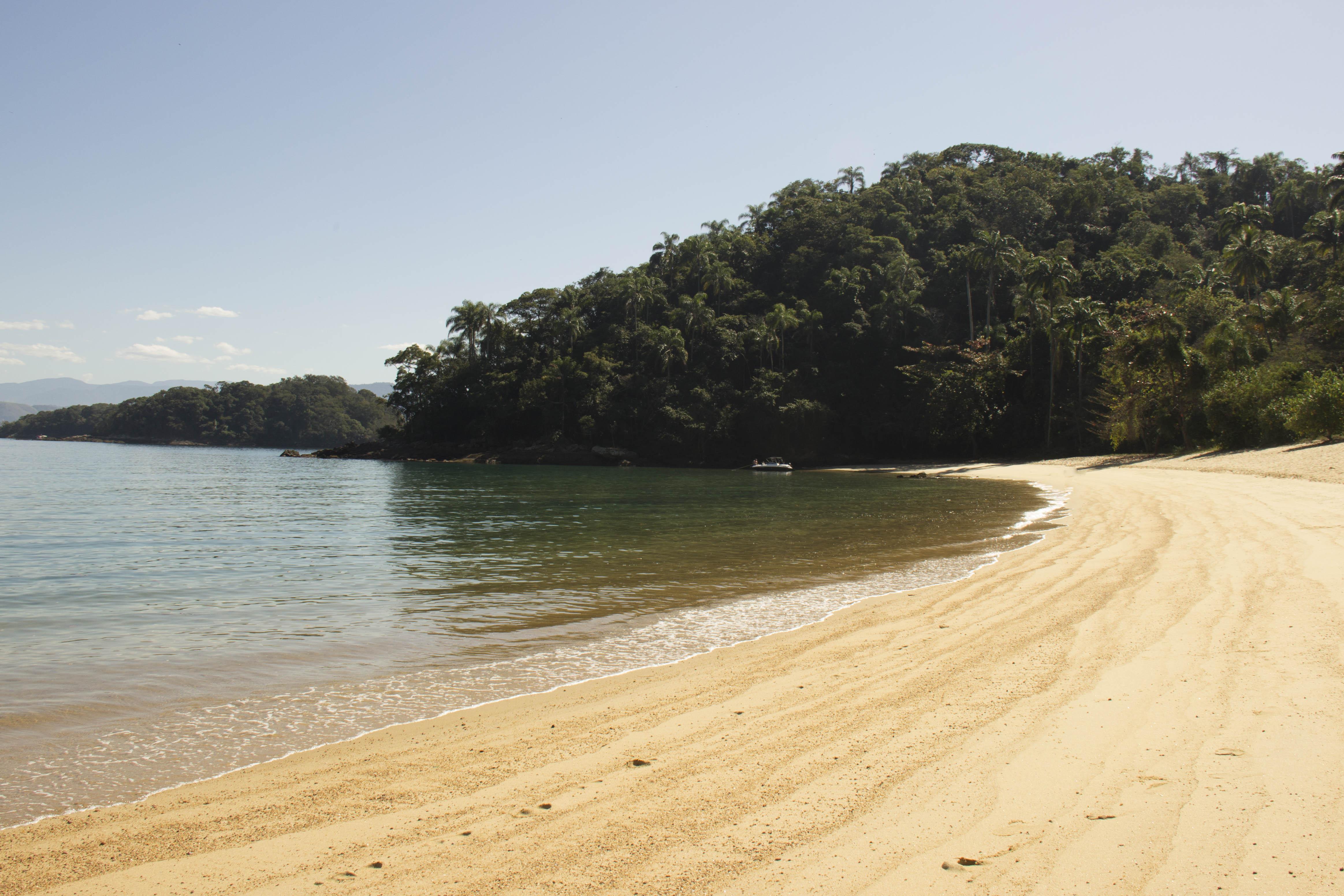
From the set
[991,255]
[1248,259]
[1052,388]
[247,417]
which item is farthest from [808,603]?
[247,417]

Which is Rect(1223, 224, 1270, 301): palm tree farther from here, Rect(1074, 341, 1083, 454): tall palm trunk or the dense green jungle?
Rect(1074, 341, 1083, 454): tall palm trunk

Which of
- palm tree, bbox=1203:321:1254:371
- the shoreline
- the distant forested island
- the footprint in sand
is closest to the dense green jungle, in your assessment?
palm tree, bbox=1203:321:1254:371

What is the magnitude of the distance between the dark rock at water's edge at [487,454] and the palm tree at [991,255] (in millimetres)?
35297

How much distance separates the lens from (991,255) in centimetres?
6556

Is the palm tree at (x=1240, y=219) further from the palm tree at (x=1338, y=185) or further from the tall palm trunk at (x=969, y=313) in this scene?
the tall palm trunk at (x=969, y=313)

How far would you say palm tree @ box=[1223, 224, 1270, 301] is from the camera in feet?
197

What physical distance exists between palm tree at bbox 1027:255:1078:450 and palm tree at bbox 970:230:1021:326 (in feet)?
12.5

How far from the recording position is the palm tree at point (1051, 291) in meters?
58.6

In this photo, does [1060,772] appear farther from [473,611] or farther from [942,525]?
[942,525]

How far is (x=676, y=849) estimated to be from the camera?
366 cm

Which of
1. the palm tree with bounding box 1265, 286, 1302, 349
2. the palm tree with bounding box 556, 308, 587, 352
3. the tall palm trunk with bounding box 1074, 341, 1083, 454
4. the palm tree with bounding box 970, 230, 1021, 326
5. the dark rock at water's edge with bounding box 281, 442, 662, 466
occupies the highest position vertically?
the palm tree with bounding box 970, 230, 1021, 326

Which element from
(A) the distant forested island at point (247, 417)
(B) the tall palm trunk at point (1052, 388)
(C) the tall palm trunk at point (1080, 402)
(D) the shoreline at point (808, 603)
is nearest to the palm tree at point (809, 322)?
(B) the tall palm trunk at point (1052, 388)

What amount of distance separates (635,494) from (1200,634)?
29753 mm

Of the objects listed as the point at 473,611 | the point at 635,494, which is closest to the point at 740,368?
the point at 635,494
